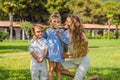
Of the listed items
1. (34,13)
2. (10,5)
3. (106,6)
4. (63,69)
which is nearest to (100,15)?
(106,6)

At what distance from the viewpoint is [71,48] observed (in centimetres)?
775

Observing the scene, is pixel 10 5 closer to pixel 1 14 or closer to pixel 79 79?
pixel 1 14

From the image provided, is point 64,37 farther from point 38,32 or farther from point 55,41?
point 38,32

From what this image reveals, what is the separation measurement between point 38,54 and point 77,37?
35.9 inches

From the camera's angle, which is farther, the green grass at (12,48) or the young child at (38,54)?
the green grass at (12,48)

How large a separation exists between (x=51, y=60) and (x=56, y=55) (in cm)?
15

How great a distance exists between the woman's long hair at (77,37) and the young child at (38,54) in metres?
0.61

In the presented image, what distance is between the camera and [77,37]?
761 centimetres

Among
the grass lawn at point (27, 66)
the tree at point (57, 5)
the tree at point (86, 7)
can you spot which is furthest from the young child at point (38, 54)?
the tree at point (86, 7)

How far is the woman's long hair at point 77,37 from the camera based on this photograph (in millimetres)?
7602

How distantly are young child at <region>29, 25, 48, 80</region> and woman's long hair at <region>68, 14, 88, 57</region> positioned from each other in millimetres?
613

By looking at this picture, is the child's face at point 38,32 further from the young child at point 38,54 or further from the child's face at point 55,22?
the child's face at point 55,22

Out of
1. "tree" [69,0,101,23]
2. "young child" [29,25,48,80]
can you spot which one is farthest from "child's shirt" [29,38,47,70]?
"tree" [69,0,101,23]

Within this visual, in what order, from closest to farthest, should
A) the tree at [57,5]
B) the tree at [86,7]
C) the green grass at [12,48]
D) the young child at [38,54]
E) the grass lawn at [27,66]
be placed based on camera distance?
1. the young child at [38,54]
2. the grass lawn at [27,66]
3. the green grass at [12,48]
4. the tree at [57,5]
5. the tree at [86,7]
